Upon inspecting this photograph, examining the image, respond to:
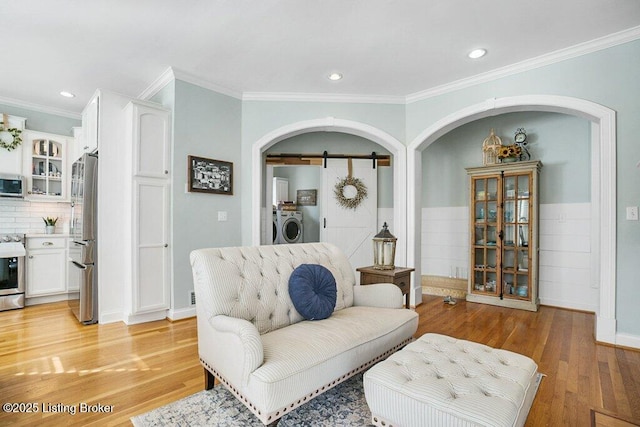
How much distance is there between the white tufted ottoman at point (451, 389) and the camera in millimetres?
1270

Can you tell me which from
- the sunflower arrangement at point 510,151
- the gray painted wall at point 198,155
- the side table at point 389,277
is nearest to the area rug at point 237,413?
the side table at point 389,277

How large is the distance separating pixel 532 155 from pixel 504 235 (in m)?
1.13

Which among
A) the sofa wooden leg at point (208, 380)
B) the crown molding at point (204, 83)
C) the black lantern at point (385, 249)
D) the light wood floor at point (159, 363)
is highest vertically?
the crown molding at point (204, 83)

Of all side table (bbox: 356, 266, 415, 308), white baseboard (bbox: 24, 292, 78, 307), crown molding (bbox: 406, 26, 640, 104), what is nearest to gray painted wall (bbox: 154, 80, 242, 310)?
white baseboard (bbox: 24, 292, 78, 307)

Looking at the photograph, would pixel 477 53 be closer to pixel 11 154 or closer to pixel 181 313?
pixel 181 313

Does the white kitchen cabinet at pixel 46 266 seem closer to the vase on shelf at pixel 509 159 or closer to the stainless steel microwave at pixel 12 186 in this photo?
the stainless steel microwave at pixel 12 186

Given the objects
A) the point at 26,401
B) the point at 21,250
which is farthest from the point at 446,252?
the point at 21,250

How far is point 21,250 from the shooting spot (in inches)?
153

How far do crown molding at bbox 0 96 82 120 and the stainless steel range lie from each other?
5.95 feet

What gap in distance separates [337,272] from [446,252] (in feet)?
10.1

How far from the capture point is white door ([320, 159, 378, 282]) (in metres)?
5.20

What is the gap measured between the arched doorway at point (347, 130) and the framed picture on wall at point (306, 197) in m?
2.58

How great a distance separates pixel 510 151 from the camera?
4285 millimetres

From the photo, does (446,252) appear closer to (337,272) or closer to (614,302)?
(614,302)
